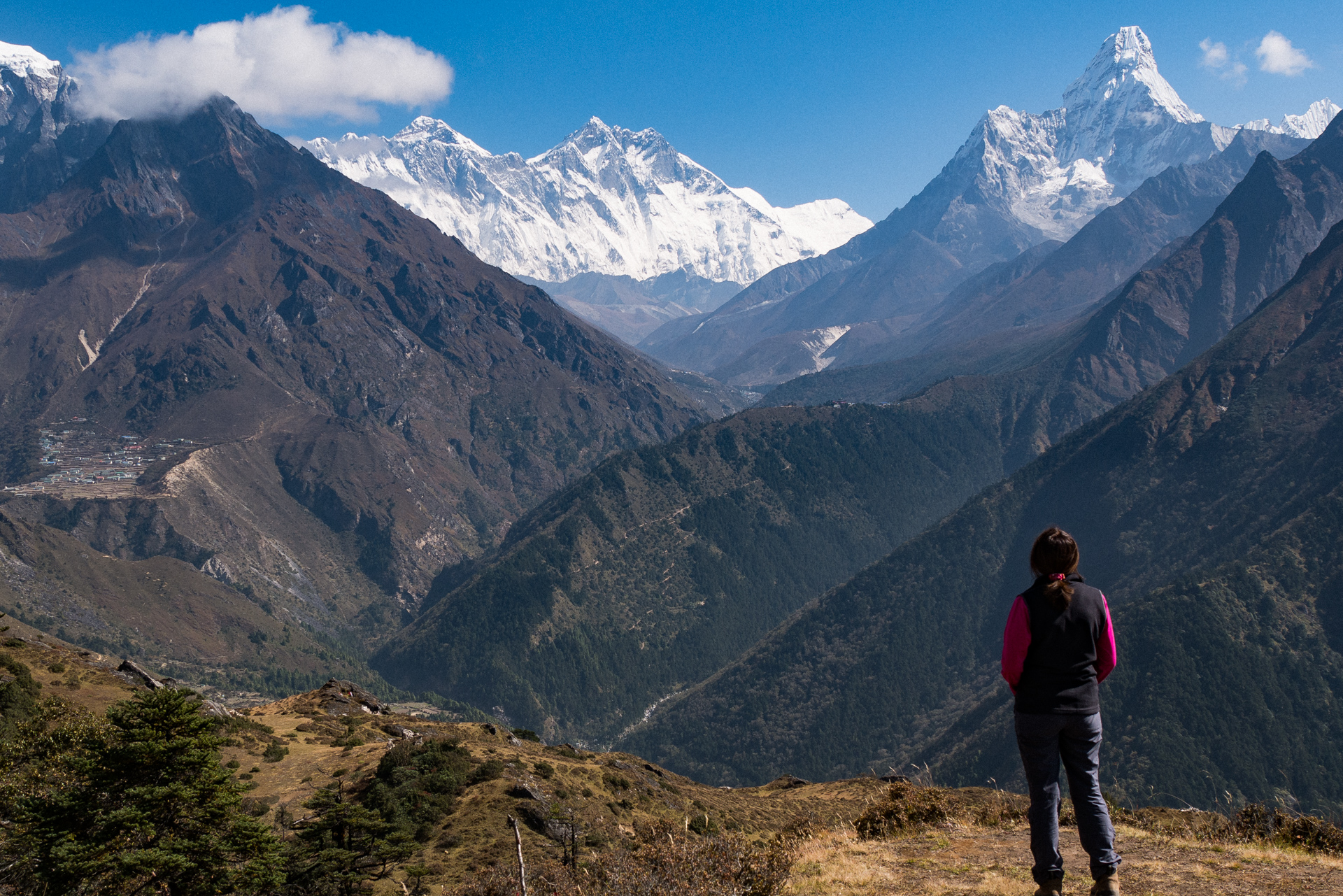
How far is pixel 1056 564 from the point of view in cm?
1379

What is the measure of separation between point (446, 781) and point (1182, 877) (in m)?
38.4

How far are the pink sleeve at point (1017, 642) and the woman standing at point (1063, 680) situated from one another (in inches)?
0.5

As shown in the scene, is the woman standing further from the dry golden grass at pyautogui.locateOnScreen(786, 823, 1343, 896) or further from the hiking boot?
the dry golden grass at pyautogui.locateOnScreen(786, 823, 1343, 896)

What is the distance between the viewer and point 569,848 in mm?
40938

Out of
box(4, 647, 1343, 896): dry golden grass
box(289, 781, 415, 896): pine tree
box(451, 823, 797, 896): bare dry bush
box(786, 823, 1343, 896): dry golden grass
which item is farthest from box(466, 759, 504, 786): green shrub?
box(786, 823, 1343, 896): dry golden grass

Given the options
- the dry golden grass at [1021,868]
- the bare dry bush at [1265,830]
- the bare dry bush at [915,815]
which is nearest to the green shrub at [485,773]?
the bare dry bush at [915,815]

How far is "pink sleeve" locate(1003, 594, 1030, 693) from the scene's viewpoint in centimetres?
1359

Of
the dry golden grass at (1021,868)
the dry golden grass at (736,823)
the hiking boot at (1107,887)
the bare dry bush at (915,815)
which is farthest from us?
the bare dry bush at (915,815)

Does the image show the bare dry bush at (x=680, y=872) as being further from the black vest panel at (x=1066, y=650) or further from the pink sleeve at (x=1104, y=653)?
the pink sleeve at (x=1104, y=653)

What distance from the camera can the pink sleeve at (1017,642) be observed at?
13.6 m

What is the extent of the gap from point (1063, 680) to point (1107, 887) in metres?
3.61

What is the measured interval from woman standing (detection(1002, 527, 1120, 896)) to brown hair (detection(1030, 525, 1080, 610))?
0.01m

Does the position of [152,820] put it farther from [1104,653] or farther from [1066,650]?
[1104,653]

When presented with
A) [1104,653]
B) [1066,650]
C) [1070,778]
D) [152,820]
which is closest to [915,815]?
[1070,778]
